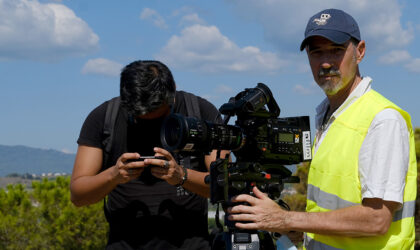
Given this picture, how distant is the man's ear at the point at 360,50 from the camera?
279 cm

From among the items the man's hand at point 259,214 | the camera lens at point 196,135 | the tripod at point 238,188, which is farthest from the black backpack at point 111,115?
the man's hand at point 259,214

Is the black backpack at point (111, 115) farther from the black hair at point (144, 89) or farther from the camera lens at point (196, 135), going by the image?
the camera lens at point (196, 135)

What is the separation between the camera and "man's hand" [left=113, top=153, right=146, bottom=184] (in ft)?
10.2

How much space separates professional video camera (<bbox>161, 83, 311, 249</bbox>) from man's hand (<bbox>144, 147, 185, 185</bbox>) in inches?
10.5

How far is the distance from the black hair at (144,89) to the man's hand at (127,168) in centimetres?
29

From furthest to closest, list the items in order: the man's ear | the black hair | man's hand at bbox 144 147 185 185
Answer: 1. the black hair
2. man's hand at bbox 144 147 185 185
3. the man's ear

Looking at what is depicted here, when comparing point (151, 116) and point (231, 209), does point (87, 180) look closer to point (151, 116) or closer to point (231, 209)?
point (151, 116)

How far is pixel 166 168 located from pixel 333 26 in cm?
133

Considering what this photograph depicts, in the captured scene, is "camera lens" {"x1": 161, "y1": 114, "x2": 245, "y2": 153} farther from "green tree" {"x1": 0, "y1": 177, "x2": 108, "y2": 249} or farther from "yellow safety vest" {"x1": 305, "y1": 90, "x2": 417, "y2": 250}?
"green tree" {"x1": 0, "y1": 177, "x2": 108, "y2": 249}

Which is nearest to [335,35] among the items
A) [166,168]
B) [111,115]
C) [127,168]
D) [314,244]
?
[314,244]

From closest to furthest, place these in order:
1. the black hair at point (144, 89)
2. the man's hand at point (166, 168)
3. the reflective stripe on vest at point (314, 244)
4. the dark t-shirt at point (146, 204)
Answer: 1. the reflective stripe on vest at point (314, 244)
2. the man's hand at point (166, 168)
3. the black hair at point (144, 89)
4. the dark t-shirt at point (146, 204)

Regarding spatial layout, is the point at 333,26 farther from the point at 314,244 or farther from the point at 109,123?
the point at 109,123

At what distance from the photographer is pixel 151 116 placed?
338cm

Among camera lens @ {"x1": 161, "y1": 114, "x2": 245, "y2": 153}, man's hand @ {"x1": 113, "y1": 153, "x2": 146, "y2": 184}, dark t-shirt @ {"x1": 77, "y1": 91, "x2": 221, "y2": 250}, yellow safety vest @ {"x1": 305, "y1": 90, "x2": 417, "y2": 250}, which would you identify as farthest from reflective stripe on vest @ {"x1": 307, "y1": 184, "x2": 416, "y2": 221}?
man's hand @ {"x1": 113, "y1": 153, "x2": 146, "y2": 184}
